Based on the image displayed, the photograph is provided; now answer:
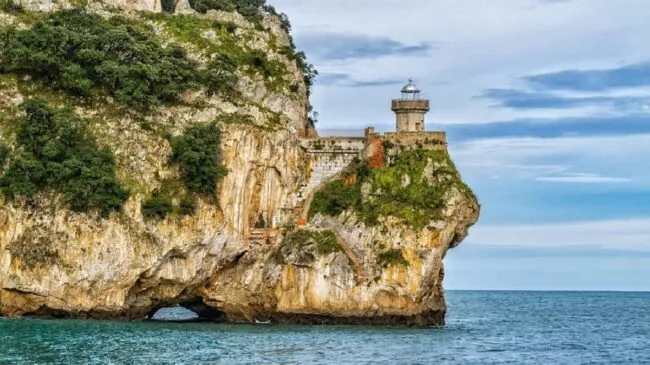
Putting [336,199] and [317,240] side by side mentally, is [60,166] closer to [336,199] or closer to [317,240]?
[317,240]

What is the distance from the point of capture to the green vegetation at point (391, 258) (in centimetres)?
6183

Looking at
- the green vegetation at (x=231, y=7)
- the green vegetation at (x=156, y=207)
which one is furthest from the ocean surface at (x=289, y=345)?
the green vegetation at (x=231, y=7)

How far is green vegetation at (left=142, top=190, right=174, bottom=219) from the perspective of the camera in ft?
193

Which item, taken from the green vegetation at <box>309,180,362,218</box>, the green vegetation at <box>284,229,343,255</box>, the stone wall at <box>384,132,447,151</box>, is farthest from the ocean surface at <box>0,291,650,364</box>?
the stone wall at <box>384,132,447,151</box>

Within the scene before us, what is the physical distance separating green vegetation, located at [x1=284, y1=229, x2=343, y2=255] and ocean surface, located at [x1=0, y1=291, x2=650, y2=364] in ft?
15.2

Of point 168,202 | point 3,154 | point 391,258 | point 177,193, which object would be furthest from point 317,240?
point 3,154

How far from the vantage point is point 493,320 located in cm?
8481

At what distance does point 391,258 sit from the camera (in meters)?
62.0

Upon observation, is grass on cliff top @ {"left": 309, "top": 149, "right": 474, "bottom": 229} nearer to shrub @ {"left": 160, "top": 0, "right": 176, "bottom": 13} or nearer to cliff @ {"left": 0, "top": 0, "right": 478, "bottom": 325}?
cliff @ {"left": 0, "top": 0, "right": 478, "bottom": 325}

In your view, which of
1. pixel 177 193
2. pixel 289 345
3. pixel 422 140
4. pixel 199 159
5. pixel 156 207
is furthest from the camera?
pixel 422 140

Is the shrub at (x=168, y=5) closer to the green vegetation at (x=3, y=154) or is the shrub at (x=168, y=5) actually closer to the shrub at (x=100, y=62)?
the shrub at (x=100, y=62)

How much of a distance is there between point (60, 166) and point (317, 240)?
47.1 feet

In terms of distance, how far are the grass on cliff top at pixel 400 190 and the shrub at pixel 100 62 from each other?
33.4 ft

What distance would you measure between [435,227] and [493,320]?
24580mm
